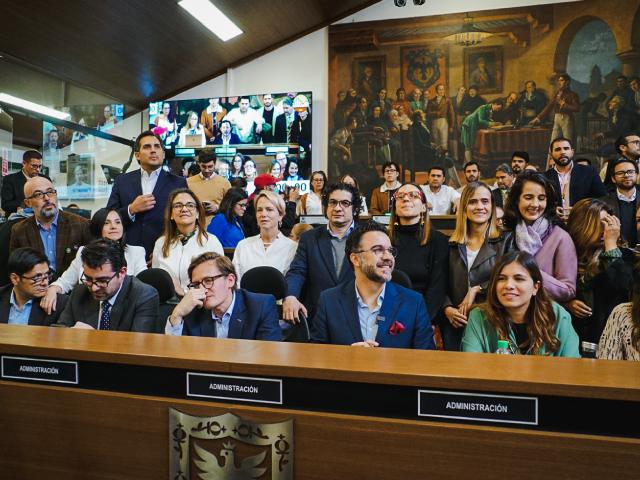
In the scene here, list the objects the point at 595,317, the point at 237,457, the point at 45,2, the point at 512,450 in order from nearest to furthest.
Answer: the point at 512,450, the point at 237,457, the point at 595,317, the point at 45,2

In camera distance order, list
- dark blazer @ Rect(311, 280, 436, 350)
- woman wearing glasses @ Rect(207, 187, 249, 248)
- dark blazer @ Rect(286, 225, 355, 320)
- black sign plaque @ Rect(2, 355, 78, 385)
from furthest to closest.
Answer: woman wearing glasses @ Rect(207, 187, 249, 248), dark blazer @ Rect(286, 225, 355, 320), dark blazer @ Rect(311, 280, 436, 350), black sign plaque @ Rect(2, 355, 78, 385)

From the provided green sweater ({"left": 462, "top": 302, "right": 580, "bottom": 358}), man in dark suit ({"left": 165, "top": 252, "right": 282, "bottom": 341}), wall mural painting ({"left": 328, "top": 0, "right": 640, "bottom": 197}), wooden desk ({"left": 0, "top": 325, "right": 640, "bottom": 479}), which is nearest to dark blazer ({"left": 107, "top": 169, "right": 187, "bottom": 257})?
man in dark suit ({"left": 165, "top": 252, "right": 282, "bottom": 341})

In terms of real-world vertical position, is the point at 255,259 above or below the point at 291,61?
below

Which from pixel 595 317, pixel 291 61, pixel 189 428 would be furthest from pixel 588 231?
pixel 291 61

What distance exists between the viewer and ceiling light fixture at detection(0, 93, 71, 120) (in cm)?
698

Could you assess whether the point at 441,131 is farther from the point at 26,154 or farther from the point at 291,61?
the point at 26,154

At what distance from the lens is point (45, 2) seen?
679 centimetres

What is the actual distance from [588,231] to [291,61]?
7608 mm

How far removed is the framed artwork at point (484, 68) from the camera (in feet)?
28.3

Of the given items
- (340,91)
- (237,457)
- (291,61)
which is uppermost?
(291,61)

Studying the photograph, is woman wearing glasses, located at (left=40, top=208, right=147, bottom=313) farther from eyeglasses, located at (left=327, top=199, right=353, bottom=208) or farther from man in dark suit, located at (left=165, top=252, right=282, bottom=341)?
eyeglasses, located at (left=327, top=199, right=353, bottom=208)

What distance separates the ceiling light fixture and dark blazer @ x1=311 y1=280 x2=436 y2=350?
6.07m

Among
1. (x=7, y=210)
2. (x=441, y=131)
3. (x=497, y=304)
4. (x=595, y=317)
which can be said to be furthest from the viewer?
(x=441, y=131)

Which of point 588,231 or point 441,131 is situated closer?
point 588,231
